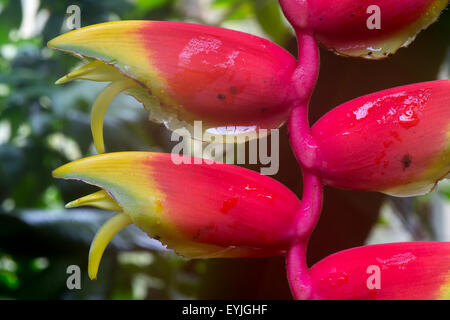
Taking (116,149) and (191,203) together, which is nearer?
(191,203)

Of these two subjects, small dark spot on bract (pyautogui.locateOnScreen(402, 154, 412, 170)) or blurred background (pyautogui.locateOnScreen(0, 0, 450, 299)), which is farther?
blurred background (pyautogui.locateOnScreen(0, 0, 450, 299))

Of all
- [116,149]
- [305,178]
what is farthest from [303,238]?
[116,149]

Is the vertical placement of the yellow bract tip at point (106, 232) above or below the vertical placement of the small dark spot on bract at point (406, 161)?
below

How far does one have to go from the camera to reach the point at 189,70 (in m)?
0.25

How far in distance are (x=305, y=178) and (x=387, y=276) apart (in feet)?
0.22

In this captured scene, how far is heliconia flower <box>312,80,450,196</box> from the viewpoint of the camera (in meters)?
0.25

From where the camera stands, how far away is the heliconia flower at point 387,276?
262 millimetres

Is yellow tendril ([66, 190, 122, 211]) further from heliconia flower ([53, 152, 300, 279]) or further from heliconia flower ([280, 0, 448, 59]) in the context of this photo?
heliconia flower ([280, 0, 448, 59])

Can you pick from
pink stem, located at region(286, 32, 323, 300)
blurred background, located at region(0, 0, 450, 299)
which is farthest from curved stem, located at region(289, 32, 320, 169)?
blurred background, located at region(0, 0, 450, 299)

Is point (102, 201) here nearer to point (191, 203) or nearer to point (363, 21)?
point (191, 203)

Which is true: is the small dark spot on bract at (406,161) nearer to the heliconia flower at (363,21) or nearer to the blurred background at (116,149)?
the heliconia flower at (363,21)

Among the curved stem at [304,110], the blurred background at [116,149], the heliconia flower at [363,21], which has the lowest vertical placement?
the blurred background at [116,149]

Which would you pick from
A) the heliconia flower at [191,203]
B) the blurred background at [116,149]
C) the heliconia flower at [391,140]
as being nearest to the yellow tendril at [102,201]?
the heliconia flower at [191,203]

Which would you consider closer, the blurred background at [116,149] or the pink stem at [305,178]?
the pink stem at [305,178]
